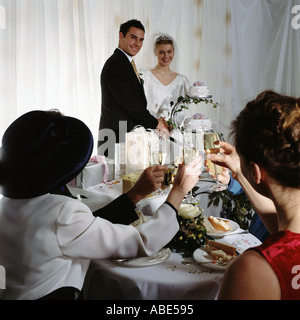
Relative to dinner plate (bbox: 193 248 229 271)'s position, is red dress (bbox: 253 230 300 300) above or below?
above

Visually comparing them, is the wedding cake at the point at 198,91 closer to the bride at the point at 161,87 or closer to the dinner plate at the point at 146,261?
the bride at the point at 161,87

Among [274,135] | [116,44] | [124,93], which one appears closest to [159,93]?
[116,44]

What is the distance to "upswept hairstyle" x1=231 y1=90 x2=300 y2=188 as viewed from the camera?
2.70 feet

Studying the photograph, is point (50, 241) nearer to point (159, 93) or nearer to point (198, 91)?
point (198, 91)

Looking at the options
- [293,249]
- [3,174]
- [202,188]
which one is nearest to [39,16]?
[202,188]

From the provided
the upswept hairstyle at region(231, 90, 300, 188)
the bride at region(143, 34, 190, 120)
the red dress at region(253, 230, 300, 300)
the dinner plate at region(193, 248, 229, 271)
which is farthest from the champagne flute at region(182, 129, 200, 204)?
the bride at region(143, 34, 190, 120)

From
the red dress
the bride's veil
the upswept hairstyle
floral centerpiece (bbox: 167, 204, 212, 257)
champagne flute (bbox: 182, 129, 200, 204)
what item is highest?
the bride's veil

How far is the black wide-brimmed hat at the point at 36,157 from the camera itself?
3.20 feet

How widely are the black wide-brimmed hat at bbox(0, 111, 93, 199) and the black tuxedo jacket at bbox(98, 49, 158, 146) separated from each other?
2.31 meters

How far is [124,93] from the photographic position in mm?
3305

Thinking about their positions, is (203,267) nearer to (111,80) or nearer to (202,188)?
(202,188)

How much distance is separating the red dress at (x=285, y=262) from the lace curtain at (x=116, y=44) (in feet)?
10.3

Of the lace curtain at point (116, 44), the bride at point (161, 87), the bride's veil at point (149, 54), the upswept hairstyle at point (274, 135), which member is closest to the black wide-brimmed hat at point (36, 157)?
the upswept hairstyle at point (274, 135)

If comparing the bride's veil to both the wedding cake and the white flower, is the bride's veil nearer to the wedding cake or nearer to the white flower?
the wedding cake
